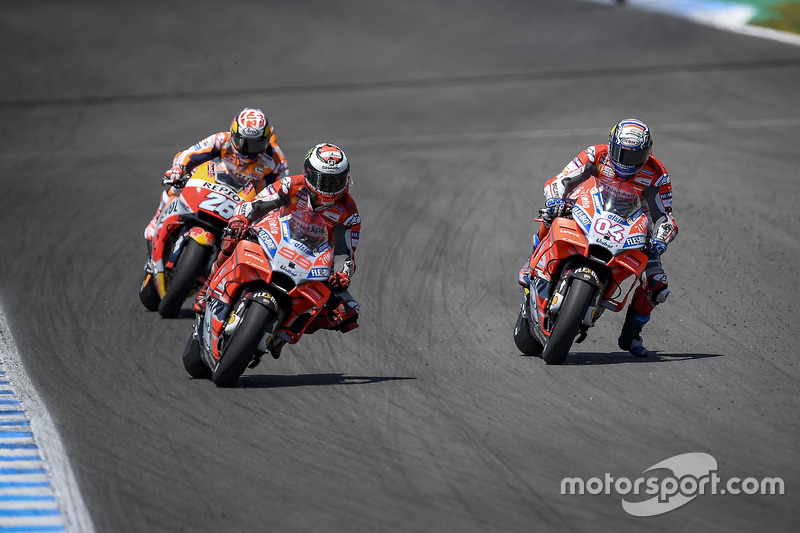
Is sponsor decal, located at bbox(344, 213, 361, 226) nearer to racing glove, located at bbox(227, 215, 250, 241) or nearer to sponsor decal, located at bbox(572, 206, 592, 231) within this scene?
racing glove, located at bbox(227, 215, 250, 241)

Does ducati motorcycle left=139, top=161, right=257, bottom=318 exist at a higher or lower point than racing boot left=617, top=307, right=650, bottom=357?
lower

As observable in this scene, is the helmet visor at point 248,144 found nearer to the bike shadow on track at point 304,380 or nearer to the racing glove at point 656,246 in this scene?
the bike shadow on track at point 304,380

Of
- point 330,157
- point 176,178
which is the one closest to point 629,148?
point 330,157

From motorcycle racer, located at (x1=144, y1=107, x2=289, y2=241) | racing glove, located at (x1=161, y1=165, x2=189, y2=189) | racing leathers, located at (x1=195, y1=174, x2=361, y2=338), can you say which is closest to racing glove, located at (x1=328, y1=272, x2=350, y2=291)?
racing leathers, located at (x1=195, y1=174, x2=361, y2=338)

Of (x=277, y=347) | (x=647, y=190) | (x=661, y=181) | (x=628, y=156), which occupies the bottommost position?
(x=277, y=347)

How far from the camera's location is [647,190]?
10.1 meters

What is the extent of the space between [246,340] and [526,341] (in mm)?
2743

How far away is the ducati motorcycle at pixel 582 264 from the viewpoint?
955 cm

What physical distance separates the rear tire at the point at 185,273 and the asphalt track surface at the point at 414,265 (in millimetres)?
265

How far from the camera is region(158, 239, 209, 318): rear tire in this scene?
1126 centimetres

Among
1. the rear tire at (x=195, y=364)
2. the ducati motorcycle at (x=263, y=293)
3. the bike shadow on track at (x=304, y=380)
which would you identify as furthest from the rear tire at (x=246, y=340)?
the rear tire at (x=195, y=364)

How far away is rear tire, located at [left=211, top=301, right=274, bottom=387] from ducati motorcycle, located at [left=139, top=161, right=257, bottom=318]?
96.7 inches

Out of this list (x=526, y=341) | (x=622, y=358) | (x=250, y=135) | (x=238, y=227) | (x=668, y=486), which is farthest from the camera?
(x=250, y=135)

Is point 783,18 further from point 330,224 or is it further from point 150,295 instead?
point 330,224
